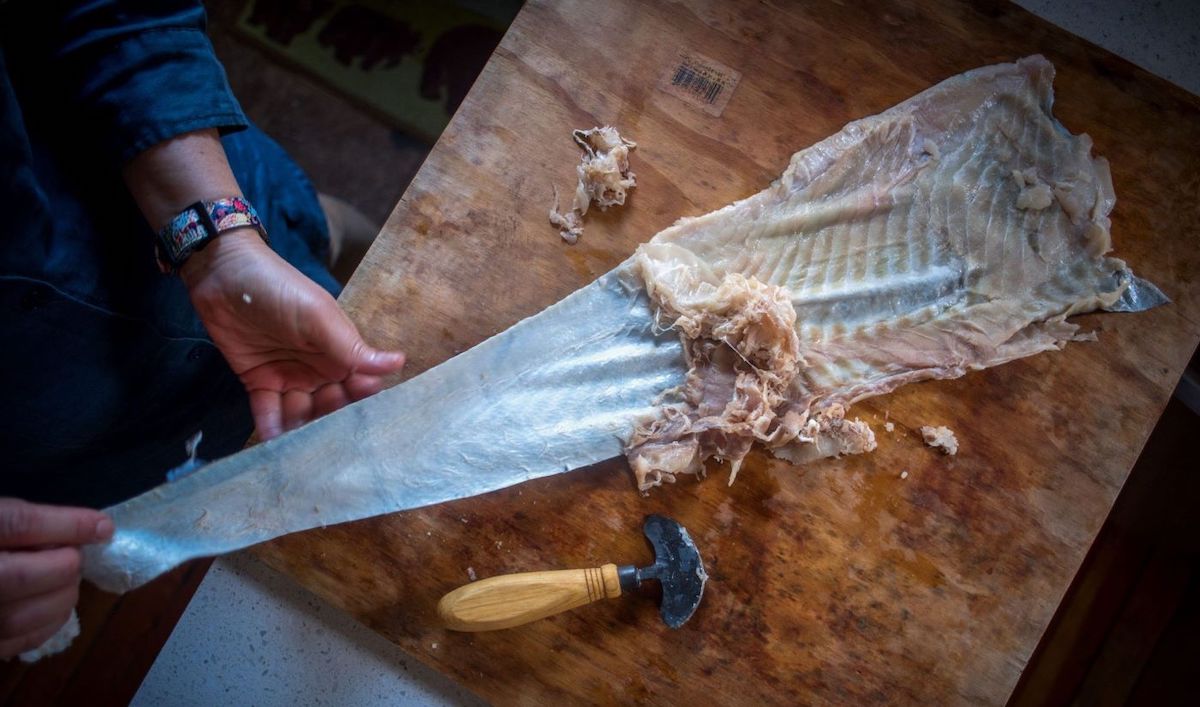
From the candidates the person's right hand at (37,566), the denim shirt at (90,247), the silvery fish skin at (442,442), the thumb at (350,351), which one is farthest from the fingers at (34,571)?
the thumb at (350,351)

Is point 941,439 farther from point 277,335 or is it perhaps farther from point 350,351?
point 277,335

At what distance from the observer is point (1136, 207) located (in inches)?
71.9

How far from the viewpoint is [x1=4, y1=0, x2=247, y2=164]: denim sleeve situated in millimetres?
1371

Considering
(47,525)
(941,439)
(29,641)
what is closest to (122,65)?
(47,525)

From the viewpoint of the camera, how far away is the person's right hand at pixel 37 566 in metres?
1.23

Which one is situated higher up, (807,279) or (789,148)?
(789,148)

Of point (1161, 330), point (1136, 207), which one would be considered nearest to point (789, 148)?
point (1136, 207)

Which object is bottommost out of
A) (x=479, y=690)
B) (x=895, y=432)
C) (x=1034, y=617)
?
(x=479, y=690)

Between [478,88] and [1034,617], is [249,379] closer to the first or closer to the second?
[478,88]

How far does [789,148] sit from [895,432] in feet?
2.41

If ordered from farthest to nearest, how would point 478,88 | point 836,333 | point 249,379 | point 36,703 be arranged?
point 36,703, point 478,88, point 836,333, point 249,379

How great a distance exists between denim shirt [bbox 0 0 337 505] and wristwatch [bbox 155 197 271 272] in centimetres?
14

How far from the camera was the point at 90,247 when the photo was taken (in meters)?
1.48

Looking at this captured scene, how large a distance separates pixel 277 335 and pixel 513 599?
0.71m
